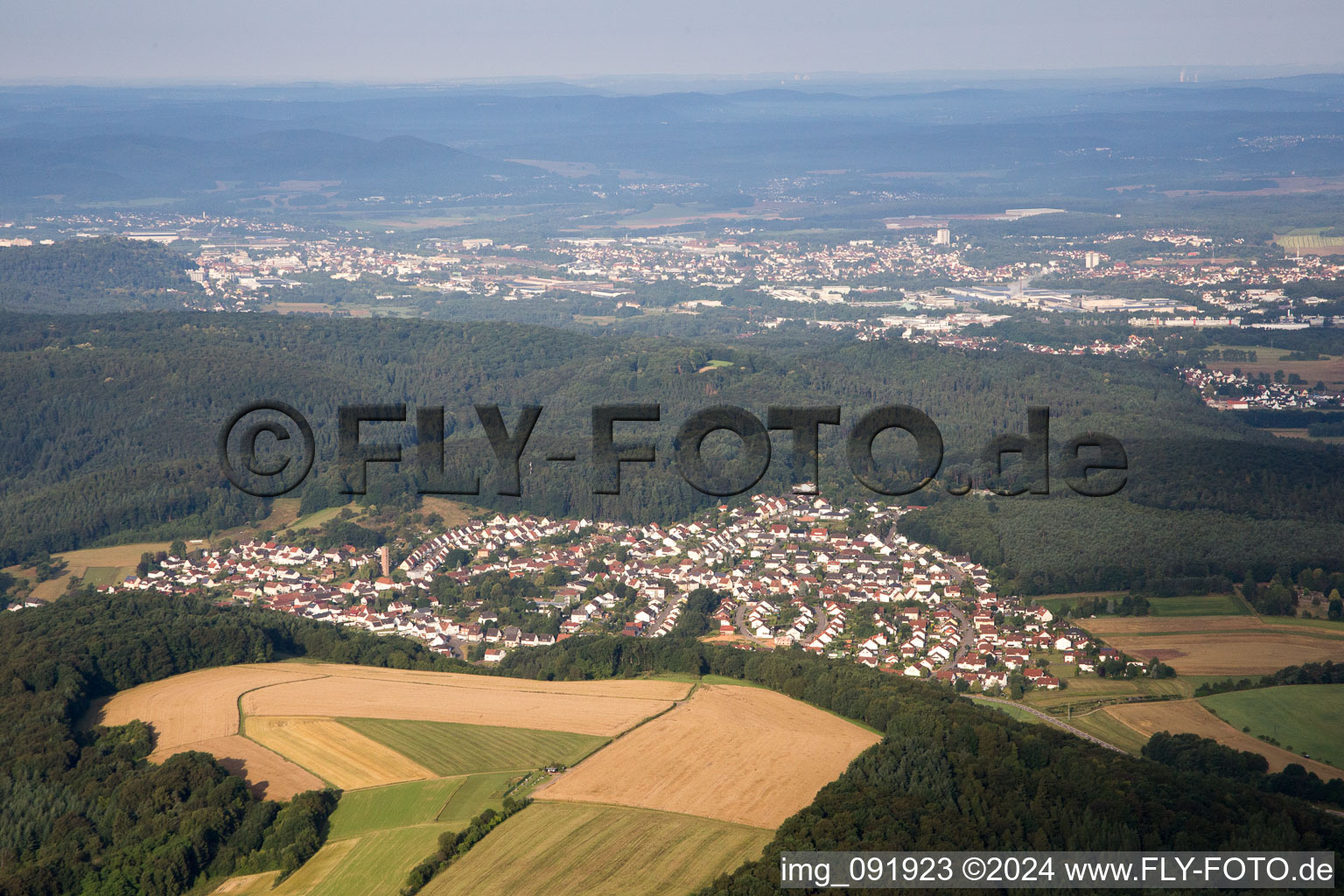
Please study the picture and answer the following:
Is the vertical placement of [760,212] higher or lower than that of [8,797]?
higher

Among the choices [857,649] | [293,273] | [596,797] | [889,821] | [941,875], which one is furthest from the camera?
[293,273]

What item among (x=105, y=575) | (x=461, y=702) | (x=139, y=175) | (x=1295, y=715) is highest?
(x=139, y=175)

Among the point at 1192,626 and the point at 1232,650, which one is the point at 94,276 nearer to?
the point at 1192,626

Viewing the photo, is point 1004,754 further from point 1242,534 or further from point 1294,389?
point 1294,389

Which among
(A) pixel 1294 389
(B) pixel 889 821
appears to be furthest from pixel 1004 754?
(A) pixel 1294 389

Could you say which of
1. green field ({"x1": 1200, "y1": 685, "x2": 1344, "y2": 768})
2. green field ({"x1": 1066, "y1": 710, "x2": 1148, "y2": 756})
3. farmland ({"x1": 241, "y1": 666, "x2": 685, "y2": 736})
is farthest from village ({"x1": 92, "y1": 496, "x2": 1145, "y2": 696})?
farmland ({"x1": 241, "y1": 666, "x2": 685, "y2": 736})

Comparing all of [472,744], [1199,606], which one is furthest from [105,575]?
[1199,606]

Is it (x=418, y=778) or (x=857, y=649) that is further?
(x=857, y=649)
